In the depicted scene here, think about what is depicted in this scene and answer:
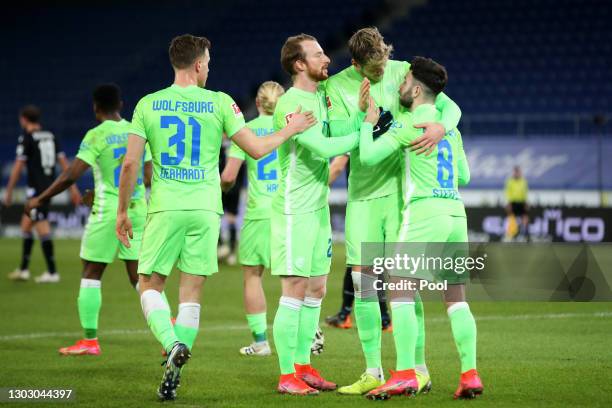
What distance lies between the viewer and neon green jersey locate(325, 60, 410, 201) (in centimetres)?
693

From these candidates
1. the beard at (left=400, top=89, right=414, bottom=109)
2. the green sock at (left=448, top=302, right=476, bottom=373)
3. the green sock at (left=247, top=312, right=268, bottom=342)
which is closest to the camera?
the green sock at (left=448, top=302, right=476, bottom=373)

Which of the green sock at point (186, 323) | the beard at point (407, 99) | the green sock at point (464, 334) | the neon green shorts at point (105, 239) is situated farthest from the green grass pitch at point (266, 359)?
the beard at point (407, 99)

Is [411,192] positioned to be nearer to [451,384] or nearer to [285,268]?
[285,268]

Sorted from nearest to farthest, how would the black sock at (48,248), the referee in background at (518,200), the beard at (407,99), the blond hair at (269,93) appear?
the beard at (407,99) → the blond hair at (269,93) → the black sock at (48,248) → the referee in background at (518,200)

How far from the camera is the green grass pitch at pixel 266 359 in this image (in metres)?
6.71

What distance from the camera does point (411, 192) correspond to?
662 cm

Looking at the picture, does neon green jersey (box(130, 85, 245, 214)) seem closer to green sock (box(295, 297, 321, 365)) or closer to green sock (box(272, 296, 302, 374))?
green sock (box(272, 296, 302, 374))

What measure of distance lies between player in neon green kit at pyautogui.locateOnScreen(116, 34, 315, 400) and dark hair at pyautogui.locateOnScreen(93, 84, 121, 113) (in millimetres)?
2423

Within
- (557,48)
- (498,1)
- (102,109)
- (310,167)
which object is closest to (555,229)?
(557,48)

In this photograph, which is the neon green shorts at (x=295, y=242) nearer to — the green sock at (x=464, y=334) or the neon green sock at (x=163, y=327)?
the neon green sock at (x=163, y=327)

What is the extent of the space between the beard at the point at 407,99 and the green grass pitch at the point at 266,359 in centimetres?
193

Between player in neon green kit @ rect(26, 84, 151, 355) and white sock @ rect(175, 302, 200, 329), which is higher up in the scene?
player in neon green kit @ rect(26, 84, 151, 355)

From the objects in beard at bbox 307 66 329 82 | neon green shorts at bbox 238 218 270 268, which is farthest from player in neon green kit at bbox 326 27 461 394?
neon green shorts at bbox 238 218 270 268

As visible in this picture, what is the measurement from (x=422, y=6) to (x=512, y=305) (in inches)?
841
